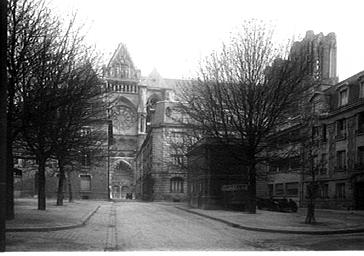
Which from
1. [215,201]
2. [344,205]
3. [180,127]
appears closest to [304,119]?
[180,127]

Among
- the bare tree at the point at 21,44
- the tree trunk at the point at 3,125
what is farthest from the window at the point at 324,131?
the tree trunk at the point at 3,125

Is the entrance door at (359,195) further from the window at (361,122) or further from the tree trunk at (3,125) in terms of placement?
the tree trunk at (3,125)

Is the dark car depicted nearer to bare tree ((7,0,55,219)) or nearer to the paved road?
the paved road

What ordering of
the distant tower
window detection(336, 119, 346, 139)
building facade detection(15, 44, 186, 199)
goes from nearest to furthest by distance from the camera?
building facade detection(15, 44, 186, 199) → the distant tower → window detection(336, 119, 346, 139)

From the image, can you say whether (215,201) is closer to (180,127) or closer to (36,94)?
(180,127)

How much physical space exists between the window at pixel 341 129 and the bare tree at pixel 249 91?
965 cm

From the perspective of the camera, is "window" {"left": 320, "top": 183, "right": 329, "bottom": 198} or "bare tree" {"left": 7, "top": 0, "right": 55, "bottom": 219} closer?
"bare tree" {"left": 7, "top": 0, "right": 55, "bottom": 219}

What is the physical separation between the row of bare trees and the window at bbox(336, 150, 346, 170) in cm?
1509

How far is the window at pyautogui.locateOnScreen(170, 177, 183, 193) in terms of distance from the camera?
12.6m

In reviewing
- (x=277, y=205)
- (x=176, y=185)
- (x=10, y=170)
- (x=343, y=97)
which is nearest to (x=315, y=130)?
(x=277, y=205)

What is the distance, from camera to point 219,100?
612 inches

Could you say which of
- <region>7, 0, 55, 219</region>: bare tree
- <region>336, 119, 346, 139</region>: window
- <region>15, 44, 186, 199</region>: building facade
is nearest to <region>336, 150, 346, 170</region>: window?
<region>336, 119, 346, 139</region>: window

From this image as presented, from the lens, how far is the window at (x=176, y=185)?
41.2 feet

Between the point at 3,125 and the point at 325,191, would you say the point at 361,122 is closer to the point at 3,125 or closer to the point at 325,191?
the point at 325,191
